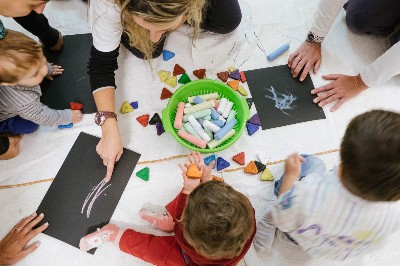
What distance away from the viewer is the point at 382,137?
28.8 inches

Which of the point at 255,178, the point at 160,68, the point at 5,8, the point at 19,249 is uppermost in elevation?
the point at 5,8

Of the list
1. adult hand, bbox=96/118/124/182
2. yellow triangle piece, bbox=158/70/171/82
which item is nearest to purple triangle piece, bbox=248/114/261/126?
yellow triangle piece, bbox=158/70/171/82

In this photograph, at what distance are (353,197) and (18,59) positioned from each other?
2.92 ft

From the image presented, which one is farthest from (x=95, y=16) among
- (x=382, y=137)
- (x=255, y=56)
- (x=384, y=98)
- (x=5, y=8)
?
(x=384, y=98)

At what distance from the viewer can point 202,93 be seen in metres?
1.34

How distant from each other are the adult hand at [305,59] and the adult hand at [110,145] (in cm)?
69

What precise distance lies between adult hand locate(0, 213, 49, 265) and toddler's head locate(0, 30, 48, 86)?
1.42ft

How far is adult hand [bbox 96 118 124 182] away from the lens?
118 centimetres

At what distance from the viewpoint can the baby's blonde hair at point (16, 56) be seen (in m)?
0.98

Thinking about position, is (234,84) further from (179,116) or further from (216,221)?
(216,221)

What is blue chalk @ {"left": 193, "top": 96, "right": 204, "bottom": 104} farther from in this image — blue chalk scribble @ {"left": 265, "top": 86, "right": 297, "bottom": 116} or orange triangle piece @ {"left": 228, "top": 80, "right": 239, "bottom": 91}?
blue chalk scribble @ {"left": 265, "top": 86, "right": 297, "bottom": 116}

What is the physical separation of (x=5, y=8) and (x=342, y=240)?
105 cm

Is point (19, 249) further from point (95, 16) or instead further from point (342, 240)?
point (342, 240)

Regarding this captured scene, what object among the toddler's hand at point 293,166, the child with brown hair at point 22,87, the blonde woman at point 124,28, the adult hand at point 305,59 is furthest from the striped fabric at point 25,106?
the adult hand at point 305,59
